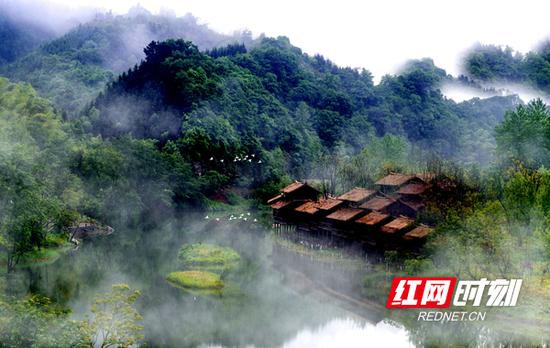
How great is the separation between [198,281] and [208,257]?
308 inches

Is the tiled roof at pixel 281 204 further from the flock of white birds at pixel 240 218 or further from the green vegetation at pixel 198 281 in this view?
the green vegetation at pixel 198 281

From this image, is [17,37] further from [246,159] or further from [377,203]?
[377,203]

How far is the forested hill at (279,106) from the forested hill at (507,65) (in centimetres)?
886

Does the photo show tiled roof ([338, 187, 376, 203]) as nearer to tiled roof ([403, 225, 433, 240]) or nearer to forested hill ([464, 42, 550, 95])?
tiled roof ([403, 225, 433, 240])

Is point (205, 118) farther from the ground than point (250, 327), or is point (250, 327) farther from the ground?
point (205, 118)

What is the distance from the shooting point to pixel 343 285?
129 feet

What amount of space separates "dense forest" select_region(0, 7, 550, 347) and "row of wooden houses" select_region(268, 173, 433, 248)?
2244 mm

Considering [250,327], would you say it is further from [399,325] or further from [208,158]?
[208,158]

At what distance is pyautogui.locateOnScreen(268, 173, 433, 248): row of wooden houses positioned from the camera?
41531 millimetres

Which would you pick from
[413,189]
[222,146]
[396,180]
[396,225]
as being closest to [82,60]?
[222,146]

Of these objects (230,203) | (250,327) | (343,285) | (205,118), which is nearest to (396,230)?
(343,285)

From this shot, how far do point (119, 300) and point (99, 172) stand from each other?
133 ft

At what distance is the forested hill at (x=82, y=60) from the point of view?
111m

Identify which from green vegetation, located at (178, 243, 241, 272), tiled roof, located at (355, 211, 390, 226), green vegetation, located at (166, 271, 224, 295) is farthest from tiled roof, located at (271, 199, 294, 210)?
green vegetation, located at (166, 271, 224, 295)
